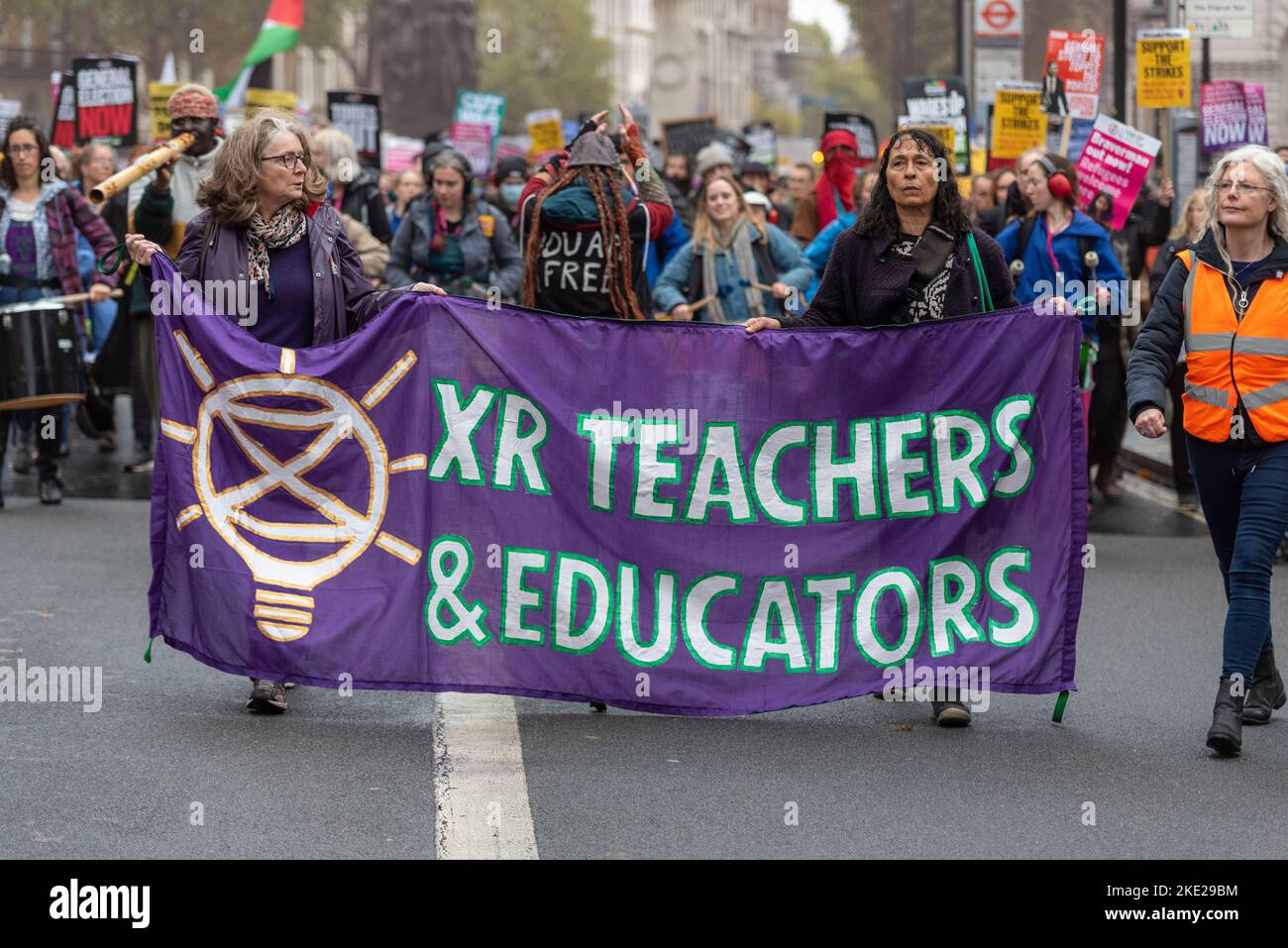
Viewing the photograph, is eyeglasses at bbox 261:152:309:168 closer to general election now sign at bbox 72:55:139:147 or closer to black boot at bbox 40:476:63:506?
black boot at bbox 40:476:63:506

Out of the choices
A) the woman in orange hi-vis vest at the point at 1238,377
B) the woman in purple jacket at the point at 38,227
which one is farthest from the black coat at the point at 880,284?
the woman in purple jacket at the point at 38,227

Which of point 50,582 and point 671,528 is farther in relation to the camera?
point 50,582

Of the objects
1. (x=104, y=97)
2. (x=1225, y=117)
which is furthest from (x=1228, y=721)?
(x=104, y=97)

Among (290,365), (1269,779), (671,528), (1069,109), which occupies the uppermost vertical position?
(1069,109)

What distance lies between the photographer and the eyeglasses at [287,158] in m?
6.80

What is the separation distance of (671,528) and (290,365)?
4.40 feet

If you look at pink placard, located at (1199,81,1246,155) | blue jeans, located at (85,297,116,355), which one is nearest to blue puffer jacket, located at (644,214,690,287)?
blue jeans, located at (85,297,116,355)

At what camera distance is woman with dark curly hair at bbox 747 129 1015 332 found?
22.7 feet

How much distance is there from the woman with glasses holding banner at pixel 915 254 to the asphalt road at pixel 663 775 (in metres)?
0.68

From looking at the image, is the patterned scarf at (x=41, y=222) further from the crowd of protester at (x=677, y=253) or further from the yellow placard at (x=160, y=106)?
the yellow placard at (x=160, y=106)

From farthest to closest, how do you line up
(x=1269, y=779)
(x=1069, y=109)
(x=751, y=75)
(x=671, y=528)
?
1. (x=751, y=75)
2. (x=1069, y=109)
3. (x=671, y=528)
4. (x=1269, y=779)

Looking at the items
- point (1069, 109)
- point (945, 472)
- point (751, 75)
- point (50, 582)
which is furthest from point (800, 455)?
point (751, 75)
